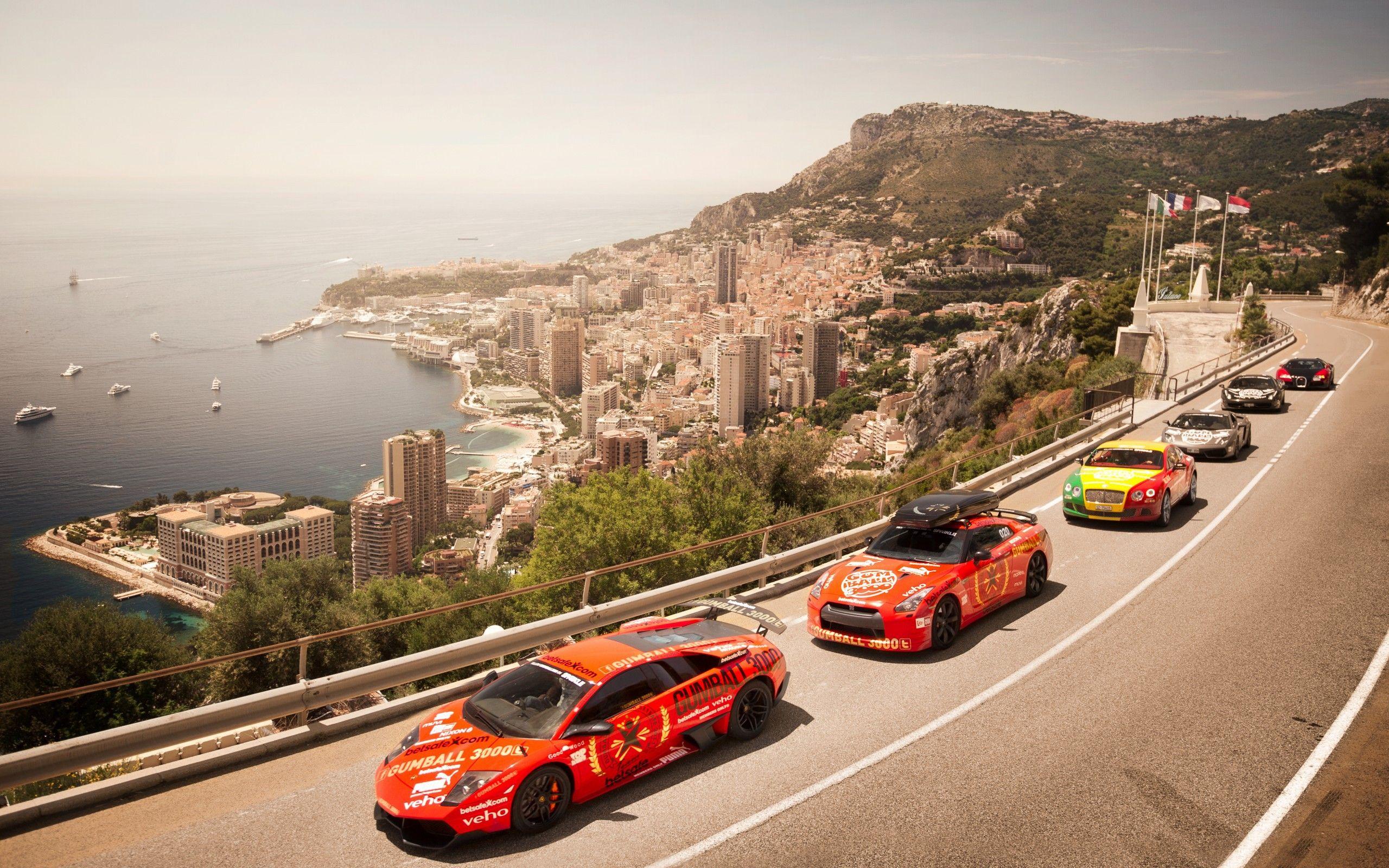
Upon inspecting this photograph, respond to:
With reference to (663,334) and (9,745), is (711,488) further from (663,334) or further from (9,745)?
(663,334)

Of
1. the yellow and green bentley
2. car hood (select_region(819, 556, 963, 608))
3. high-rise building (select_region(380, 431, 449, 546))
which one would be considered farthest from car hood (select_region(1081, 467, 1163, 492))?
high-rise building (select_region(380, 431, 449, 546))

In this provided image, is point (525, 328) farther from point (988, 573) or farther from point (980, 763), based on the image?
point (980, 763)

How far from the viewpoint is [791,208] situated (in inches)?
7544

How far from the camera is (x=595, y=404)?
240 ft

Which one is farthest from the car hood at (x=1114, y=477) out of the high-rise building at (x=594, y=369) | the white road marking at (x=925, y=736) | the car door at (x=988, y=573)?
the high-rise building at (x=594, y=369)

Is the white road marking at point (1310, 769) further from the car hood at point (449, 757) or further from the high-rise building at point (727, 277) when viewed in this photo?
the high-rise building at point (727, 277)

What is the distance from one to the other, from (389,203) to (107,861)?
12514 centimetres

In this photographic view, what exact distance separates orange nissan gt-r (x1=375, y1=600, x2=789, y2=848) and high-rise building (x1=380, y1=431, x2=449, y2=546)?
115 ft

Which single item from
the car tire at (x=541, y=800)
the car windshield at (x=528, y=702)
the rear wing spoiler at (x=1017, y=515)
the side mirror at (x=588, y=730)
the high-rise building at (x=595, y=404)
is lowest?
the high-rise building at (x=595, y=404)

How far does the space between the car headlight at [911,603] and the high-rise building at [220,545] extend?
62.2 ft

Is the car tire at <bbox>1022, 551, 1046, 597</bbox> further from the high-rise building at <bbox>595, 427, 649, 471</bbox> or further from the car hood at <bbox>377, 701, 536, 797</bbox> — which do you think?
the high-rise building at <bbox>595, 427, 649, 471</bbox>

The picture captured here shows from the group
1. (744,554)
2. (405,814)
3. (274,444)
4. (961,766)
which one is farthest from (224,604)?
(274,444)

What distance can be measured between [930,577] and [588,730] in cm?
449

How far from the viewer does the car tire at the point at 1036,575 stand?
34.8 feet
